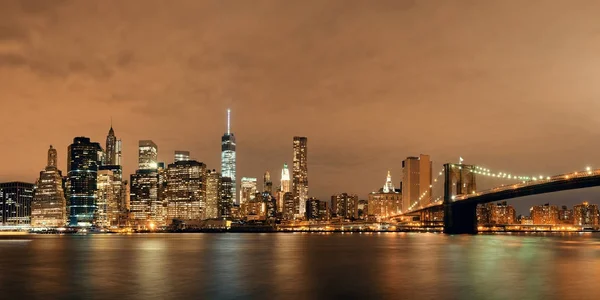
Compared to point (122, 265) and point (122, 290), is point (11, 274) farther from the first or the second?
point (122, 290)

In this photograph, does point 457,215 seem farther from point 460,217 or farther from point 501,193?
point 501,193

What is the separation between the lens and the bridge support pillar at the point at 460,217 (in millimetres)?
124875

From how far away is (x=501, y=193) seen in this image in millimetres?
106438

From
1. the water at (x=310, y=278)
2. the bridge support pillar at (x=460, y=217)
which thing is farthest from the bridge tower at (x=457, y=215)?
the water at (x=310, y=278)

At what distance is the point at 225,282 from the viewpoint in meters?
38.0

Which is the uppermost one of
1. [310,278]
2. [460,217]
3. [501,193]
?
[501,193]

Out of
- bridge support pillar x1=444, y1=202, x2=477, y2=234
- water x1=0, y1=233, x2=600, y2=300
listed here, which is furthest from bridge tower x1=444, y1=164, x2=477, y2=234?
water x1=0, y1=233, x2=600, y2=300

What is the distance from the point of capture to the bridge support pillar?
410 ft

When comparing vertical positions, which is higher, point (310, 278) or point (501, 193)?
point (501, 193)

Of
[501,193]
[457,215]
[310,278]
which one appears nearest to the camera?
[310,278]

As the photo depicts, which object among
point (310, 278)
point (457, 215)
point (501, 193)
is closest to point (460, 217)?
point (457, 215)

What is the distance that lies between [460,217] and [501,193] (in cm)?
2163

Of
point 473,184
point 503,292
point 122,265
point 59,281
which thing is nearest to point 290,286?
point 503,292

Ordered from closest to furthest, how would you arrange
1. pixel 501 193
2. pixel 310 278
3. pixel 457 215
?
1. pixel 310 278
2. pixel 501 193
3. pixel 457 215
